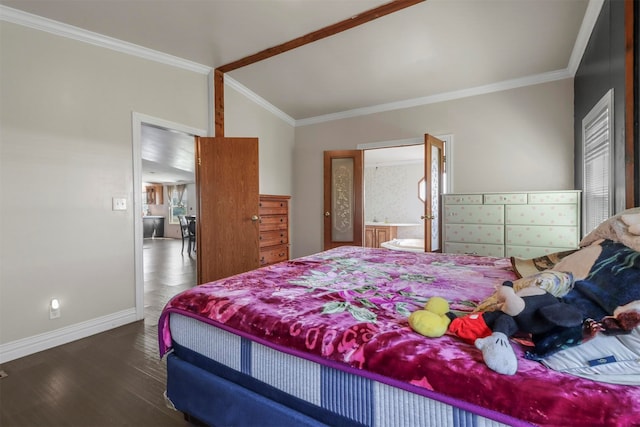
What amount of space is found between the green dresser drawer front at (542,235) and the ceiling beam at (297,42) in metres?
2.38

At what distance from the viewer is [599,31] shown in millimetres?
2309

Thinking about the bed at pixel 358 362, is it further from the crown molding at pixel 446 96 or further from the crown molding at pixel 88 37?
the crown molding at pixel 446 96

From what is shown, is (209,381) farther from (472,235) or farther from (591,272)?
(472,235)

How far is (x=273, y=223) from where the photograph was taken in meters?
4.14

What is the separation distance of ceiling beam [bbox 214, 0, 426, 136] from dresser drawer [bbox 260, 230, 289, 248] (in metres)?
1.40

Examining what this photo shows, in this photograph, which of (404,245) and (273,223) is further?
(404,245)

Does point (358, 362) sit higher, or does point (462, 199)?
point (462, 199)

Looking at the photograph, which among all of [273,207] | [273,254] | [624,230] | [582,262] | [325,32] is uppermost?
[325,32]

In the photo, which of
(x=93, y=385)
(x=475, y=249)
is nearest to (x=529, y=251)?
(x=475, y=249)

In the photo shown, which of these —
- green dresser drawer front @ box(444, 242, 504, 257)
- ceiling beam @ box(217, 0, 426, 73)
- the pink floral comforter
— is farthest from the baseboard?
green dresser drawer front @ box(444, 242, 504, 257)

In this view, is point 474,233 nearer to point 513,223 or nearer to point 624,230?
point 513,223

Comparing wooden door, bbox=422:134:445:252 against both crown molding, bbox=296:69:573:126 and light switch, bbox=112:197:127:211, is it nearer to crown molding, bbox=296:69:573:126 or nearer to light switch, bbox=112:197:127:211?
crown molding, bbox=296:69:573:126

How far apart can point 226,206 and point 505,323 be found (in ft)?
10.1

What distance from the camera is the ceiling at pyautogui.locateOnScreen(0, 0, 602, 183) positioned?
7.63 ft
